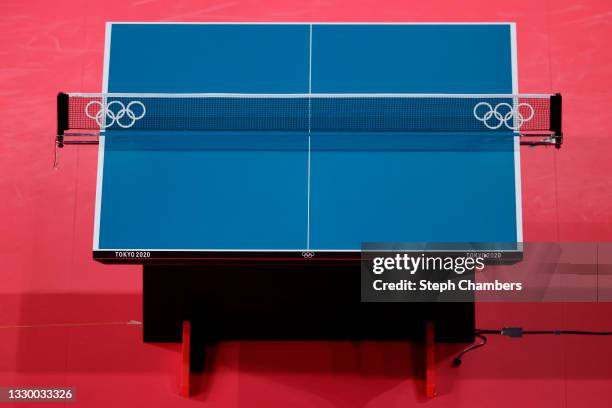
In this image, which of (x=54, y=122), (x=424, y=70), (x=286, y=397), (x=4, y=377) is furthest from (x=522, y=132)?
(x=4, y=377)

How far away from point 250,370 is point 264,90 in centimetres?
149

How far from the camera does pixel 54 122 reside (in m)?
4.24

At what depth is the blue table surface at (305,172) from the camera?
3.14 metres

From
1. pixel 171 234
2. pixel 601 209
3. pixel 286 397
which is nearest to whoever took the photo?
pixel 171 234

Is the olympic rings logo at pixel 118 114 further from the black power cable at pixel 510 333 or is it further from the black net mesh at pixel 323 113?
the black power cable at pixel 510 333

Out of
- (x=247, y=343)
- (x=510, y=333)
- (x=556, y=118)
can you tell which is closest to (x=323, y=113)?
(x=556, y=118)

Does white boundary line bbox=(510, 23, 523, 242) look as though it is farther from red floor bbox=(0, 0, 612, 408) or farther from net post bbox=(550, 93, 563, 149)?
red floor bbox=(0, 0, 612, 408)

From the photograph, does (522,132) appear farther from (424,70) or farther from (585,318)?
(585,318)

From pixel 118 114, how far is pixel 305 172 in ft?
2.80

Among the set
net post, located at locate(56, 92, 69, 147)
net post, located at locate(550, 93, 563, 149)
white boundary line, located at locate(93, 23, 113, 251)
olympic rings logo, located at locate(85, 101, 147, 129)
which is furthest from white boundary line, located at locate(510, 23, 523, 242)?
net post, located at locate(56, 92, 69, 147)

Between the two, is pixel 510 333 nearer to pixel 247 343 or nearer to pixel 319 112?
pixel 247 343

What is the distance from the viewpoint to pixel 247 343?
3926 mm
